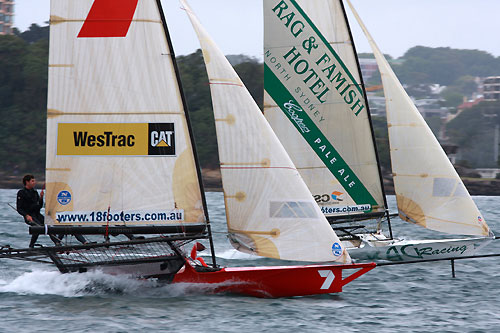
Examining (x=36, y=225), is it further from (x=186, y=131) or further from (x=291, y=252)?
(x=291, y=252)

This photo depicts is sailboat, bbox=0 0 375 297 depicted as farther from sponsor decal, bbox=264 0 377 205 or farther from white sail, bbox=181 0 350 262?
sponsor decal, bbox=264 0 377 205

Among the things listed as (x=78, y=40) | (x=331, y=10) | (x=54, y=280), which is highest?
(x=331, y=10)

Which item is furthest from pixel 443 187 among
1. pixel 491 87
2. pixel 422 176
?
pixel 491 87

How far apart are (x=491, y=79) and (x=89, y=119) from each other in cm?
12217

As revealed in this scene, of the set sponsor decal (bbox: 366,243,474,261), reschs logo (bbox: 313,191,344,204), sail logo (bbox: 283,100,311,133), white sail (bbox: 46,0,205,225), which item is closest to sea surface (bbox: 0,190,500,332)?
white sail (bbox: 46,0,205,225)

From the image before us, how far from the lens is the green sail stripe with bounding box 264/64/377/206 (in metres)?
16.3

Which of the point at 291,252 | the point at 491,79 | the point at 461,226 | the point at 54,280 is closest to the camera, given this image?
the point at 291,252

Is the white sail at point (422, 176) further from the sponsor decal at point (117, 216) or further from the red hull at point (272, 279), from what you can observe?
the sponsor decal at point (117, 216)

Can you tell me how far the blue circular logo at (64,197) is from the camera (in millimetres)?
12055

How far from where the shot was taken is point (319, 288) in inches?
474

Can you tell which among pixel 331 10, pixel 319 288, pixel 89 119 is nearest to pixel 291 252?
pixel 319 288

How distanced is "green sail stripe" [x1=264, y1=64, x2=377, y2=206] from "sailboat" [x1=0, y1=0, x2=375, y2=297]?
168 inches

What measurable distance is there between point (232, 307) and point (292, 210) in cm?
159

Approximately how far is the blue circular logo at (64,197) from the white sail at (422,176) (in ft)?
23.4
